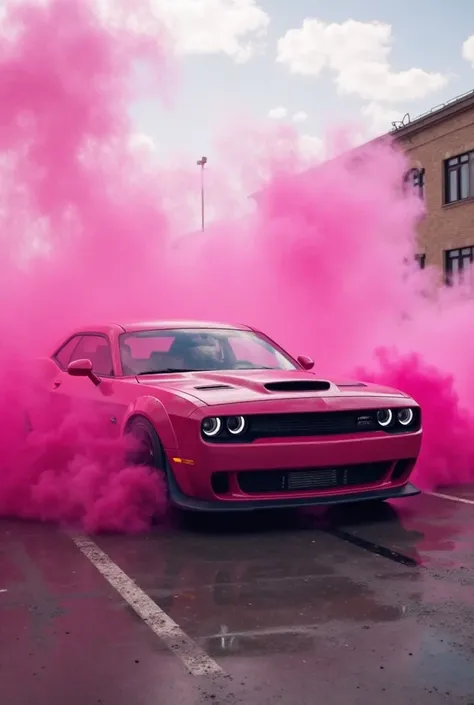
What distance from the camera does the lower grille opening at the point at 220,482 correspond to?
555 cm

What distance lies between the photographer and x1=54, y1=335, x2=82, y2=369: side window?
7828 millimetres

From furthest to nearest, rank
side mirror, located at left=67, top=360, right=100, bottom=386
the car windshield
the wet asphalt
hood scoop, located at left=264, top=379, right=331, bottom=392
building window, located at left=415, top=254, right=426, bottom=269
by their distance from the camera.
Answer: building window, located at left=415, top=254, right=426, bottom=269, the car windshield, side mirror, located at left=67, top=360, right=100, bottom=386, hood scoop, located at left=264, top=379, right=331, bottom=392, the wet asphalt

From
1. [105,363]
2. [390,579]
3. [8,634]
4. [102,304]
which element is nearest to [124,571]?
[8,634]

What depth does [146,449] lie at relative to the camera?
19.8 feet

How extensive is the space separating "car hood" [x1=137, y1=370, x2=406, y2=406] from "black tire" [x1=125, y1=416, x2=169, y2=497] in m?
0.29

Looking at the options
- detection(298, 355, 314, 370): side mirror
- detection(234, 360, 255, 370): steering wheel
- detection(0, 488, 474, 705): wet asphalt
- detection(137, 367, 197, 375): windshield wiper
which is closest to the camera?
detection(0, 488, 474, 705): wet asphalt

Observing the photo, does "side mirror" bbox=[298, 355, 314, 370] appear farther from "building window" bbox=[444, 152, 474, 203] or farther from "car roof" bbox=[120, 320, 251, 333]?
"building window" bbox=[444, 152, 474, 203]

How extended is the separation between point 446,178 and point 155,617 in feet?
78.5

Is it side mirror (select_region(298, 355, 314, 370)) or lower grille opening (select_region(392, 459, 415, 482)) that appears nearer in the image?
lower grille opening (select_region(392, 459, 415, 482))

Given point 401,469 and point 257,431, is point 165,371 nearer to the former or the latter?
point 257,431

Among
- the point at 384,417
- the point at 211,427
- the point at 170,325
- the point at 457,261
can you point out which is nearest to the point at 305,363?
the point at 170,325

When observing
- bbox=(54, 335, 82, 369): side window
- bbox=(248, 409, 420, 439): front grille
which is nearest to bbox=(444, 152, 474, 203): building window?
bbox=(54, 335, 82, 369): side window

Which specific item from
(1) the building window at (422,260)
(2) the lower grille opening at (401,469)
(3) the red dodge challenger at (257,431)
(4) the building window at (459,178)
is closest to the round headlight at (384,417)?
(3) the red dodge challenger at (257,431)

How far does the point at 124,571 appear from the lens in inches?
185
